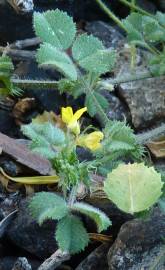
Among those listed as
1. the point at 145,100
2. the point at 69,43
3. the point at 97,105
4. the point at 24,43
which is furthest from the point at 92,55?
the point at 24,43

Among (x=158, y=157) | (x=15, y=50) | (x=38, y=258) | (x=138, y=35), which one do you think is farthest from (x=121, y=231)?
(x=15, y=50)

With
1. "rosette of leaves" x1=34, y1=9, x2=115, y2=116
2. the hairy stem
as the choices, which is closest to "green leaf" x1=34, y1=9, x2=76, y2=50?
"rosette of leaves" x1=34, y1=9, x2=115, y2=116

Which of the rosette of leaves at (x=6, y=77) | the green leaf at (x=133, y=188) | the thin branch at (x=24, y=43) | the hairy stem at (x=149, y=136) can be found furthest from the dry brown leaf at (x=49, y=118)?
the green leaf at (x=133, y=188)

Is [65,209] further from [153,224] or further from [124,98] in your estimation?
[124,98]

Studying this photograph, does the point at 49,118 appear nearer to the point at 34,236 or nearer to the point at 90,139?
the point at 34,236

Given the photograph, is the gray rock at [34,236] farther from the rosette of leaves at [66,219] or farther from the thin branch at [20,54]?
the thin branch at [20,54]

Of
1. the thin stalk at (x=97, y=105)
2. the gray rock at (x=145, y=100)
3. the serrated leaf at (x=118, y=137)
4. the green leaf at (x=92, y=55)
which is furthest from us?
the gray rock at (x=145, y=100)
